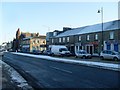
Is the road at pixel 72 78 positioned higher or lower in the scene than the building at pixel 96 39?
lower

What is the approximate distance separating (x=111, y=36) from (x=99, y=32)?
14.6 feet

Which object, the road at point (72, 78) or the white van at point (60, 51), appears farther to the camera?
the white van at point (60, 51)

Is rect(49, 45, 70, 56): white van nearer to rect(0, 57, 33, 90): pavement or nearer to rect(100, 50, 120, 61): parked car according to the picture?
rect(100, 50, 120, 61): parked car

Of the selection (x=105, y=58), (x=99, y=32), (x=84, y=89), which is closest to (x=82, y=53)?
(x=105, y=58)

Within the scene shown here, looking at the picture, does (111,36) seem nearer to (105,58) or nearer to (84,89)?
(105,58)

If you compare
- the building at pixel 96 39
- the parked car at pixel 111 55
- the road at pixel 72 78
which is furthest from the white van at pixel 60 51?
the road at pixel 72 78

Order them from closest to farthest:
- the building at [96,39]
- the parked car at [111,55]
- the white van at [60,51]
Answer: the parked car at [111,55]
the building at [96,39]
the white van at [60,51]

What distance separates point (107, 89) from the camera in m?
10.7

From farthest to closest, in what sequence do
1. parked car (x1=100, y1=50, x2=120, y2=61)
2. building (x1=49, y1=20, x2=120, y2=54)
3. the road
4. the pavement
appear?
1. building (x1=49, y1=20, x2=120, y2=54)
2. parked car (x1=100, y1=50, x2=120, y2=61)
3. the road
4. the pavement

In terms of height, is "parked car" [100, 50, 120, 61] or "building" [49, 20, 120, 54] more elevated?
"building" [49, 20, 120, 54]

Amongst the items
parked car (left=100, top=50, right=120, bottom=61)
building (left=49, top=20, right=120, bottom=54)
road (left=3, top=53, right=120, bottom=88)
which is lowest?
road (left=3, top=53, right=120, bottom=88)

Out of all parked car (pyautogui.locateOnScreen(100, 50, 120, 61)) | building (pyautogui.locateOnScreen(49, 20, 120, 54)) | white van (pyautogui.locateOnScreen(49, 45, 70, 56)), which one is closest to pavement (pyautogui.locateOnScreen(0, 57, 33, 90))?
parked car (pyautogui.locateOnScreen(100, 50, 120, 61))

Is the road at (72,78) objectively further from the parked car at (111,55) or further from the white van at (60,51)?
the white van at (60,51)

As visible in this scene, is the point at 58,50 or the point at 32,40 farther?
the point at 32,40
